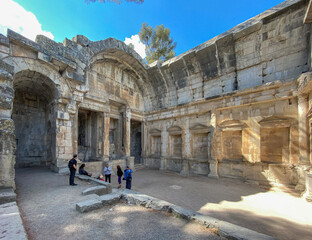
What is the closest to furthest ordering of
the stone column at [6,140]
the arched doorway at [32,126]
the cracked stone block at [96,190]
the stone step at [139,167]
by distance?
1. the stone column at [6,140]
2. the cracked stone block at [96,190]
3. the arched doorway at [32,126]
4. the stone step at [139,167]

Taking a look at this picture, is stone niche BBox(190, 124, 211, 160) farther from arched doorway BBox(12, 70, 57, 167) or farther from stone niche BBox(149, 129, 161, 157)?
arched doorway BBox(12, 70, 57, 167)

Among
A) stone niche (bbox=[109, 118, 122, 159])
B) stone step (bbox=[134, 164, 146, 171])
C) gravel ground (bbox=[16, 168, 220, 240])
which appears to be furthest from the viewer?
stone step (bbox=[134, 164, 146, 171])

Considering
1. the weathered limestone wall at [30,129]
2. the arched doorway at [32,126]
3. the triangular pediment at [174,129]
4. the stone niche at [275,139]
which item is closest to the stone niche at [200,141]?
the triangular pediment at [174,129]

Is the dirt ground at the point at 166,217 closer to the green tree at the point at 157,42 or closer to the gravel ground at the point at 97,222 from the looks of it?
the gravel ground at the point at 97,222

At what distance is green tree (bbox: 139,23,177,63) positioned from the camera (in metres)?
15.1

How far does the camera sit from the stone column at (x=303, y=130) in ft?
20.2

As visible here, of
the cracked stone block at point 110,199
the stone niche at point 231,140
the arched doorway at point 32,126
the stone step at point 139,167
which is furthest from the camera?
the stone step at point 139,167

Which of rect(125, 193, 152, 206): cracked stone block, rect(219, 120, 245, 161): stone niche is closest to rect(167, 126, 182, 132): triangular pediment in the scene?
rect(219, 120, 245, 161): stone niche

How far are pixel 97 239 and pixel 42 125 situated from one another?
Answer: 9531mm

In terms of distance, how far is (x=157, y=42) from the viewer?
1516 centimetres

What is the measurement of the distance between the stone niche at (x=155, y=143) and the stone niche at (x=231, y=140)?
16.1 feet

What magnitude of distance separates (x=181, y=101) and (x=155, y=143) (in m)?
4.11

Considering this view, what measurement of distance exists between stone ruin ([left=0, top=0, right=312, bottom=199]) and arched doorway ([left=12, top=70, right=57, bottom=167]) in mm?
49

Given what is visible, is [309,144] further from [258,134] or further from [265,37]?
[265,37]
